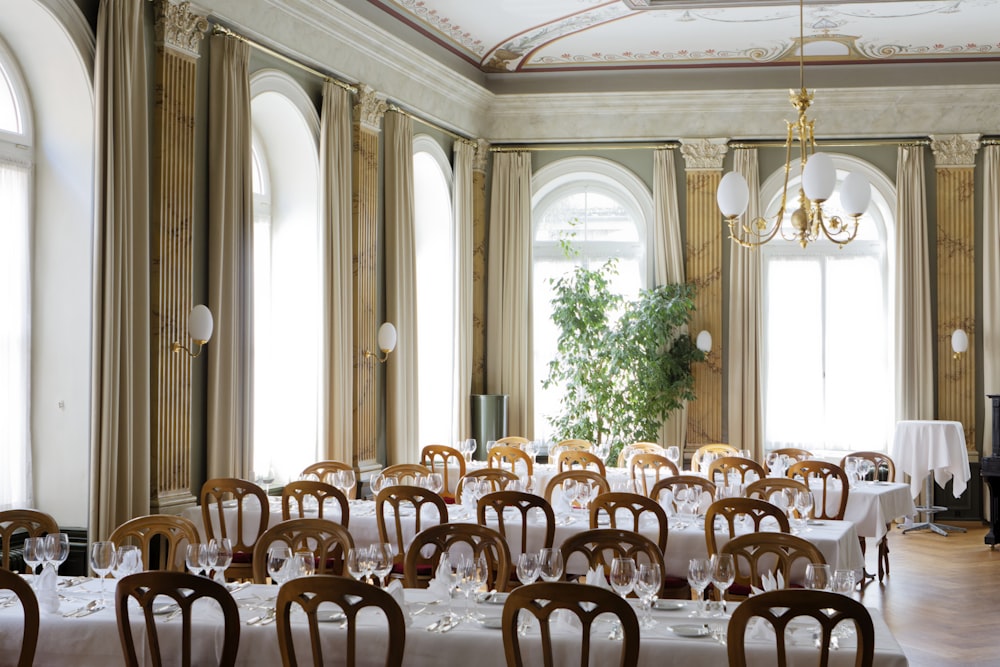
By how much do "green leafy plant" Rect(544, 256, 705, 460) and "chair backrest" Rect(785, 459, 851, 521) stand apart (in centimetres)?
320

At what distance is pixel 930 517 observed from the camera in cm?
1089

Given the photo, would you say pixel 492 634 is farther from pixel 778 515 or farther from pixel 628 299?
pixel 628 299

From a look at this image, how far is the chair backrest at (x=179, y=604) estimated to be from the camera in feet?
11.6

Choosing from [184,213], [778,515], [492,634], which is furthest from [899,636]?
[184,213]

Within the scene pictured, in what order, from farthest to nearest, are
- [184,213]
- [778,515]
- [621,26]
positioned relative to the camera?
1. [621,26]
2. [184,213]
3. [778,515]

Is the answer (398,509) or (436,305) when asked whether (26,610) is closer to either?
(398,509)

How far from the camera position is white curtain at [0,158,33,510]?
6.57 meters

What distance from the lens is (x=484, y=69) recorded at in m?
11.6

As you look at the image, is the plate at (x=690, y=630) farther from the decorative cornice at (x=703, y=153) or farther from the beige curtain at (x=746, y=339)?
the decorative cornice at (x=703, y=153)

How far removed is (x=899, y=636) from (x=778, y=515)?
5.62ft

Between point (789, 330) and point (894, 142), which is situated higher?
point (894, 142)

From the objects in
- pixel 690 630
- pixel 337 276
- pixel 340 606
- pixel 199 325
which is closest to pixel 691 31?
pixel 337 276

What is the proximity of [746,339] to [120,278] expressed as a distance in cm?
724

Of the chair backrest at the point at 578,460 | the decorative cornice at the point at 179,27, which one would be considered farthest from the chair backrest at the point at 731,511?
the decorative cornice at the point at 179,27
